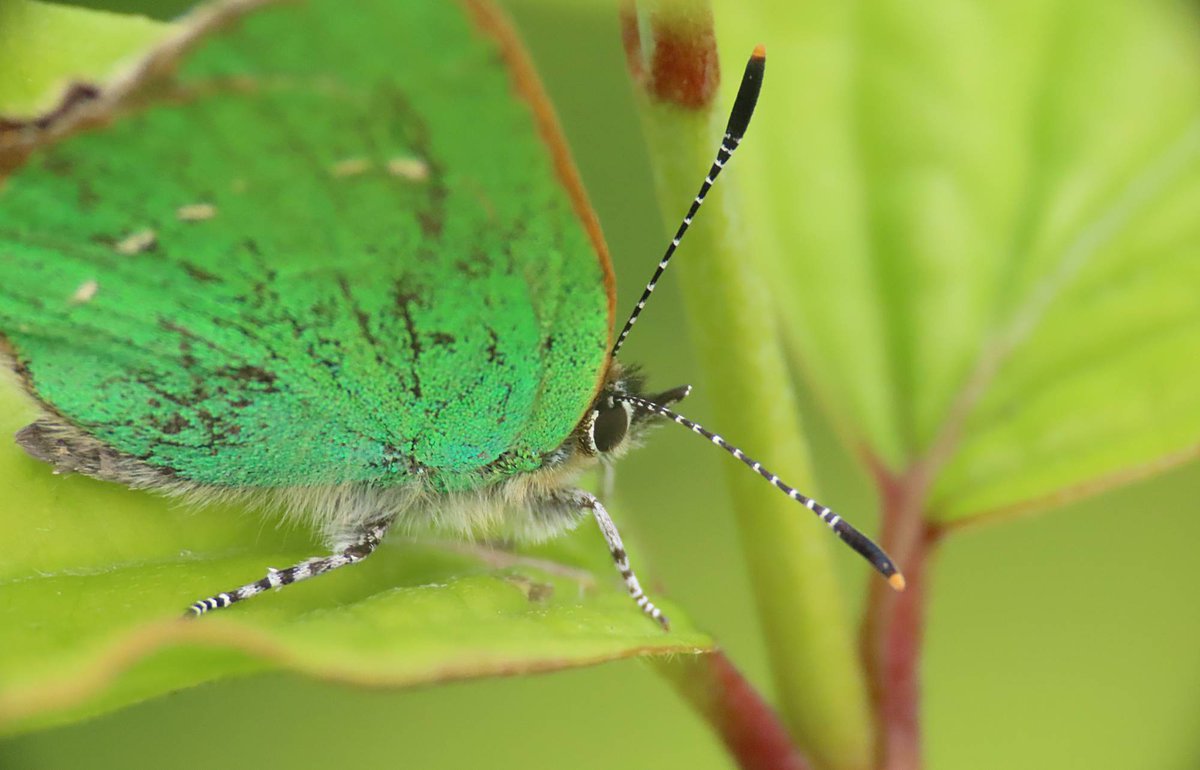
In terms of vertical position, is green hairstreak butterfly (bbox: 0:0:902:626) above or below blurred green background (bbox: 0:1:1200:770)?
above

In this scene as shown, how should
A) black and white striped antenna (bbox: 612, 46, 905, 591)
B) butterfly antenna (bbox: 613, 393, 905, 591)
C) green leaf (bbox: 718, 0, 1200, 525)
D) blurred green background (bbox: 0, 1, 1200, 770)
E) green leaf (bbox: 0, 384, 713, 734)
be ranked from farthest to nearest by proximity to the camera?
blurred green background (bbox: 0, 1, 1200, 770) → green leaf (bbox: 718, 0, 1200, 525) → butterfly antenna (bbox: 613, 393, 905, 591) → black and white striped antenna (bbox: 612, 46, 905, 591) → green leaf (bbox: 0, 384, 713, 734)

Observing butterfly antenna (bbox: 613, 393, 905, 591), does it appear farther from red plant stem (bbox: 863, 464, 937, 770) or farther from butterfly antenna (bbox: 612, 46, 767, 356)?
butterfly antenna (bbox: 612, 46, 767, 356)

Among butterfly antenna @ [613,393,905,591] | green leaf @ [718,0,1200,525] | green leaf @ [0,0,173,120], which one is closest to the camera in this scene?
butterfly antenna @ [613,393,905,591]

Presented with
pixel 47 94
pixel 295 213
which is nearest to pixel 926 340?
pixel 295 213

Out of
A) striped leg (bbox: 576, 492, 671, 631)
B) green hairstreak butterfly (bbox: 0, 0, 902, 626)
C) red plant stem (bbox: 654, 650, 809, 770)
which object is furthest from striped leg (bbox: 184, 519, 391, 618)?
red plant stem (bbox: 654, 650, 809, 770)

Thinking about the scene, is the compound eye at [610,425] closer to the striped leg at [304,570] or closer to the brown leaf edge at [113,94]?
the striped leg at [304,570]

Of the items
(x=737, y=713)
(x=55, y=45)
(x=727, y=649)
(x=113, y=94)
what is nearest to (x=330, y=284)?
(x=113, y=94)

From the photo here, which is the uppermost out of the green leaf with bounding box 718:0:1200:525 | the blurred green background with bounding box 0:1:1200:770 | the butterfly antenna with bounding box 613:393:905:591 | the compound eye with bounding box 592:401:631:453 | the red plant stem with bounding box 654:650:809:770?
the green leaf with bounding box 718:0:1200:525
